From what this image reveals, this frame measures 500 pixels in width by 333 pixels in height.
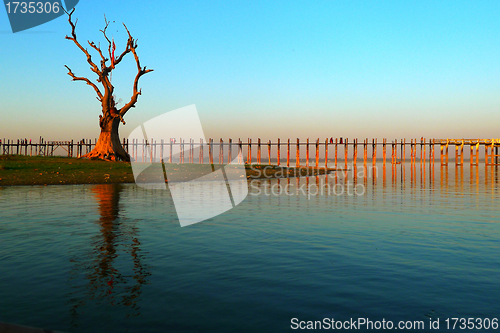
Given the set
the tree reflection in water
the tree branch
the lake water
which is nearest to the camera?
the lake water

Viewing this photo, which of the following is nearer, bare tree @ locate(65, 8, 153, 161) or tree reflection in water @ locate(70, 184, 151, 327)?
tree reflection in water @ locate(70, 184, 151, 327)

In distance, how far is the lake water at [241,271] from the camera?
4453 mm

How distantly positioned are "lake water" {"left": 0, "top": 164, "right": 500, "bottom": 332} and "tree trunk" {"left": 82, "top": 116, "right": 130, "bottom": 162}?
2971 cm

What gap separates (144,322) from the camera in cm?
Answer: 422

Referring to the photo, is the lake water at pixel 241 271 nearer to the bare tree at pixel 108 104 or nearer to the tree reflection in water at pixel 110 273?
the tree reflection in water at pixel 110 273

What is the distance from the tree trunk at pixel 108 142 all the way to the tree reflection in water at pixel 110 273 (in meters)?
32.9

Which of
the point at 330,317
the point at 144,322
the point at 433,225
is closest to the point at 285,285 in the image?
the point at 330,317

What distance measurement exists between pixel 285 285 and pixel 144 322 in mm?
2034

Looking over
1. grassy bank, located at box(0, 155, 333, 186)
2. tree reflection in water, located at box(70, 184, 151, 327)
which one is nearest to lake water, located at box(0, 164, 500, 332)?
tree reflection in water, located at box(70, 184, 151, 327)

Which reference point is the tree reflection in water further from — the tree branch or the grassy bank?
the tree branch

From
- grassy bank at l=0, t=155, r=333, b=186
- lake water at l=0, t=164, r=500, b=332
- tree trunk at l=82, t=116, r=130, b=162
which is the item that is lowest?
lake water at l=0, t=164, r=500, b=332

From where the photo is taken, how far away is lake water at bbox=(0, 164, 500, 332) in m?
4.45

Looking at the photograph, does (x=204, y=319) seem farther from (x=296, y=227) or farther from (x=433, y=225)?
(x=433, y=225)

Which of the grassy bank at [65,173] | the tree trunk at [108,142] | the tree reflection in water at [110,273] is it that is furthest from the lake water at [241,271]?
the tree trunk at [108,142]
